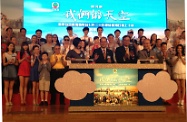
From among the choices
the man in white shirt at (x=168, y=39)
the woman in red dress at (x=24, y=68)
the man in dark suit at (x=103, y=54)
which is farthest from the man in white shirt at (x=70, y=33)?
the man in white shirt at (x=168, y=39)

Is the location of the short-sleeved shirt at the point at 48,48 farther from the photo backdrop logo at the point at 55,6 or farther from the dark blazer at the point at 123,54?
the dark blazer at the point at 123,54

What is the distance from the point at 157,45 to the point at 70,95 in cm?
236

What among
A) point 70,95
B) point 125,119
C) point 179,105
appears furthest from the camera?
point 179,105

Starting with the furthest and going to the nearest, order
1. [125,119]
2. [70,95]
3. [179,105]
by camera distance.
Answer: [179,105]
[70,95]
[125,119]

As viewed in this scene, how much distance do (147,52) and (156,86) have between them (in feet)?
4.97

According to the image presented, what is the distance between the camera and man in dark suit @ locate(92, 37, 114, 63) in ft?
18.4

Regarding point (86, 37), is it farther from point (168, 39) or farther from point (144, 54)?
point (168, 39)

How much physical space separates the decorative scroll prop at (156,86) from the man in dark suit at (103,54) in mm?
1380

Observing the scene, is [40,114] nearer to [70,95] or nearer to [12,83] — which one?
[70,95]

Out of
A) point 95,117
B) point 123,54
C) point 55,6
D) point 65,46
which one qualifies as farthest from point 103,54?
point 95,117

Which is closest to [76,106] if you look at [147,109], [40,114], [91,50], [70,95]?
[70,95]

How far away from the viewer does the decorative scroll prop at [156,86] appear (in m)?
4.32

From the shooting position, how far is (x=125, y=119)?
13.2 ft

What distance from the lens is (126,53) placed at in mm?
5668
